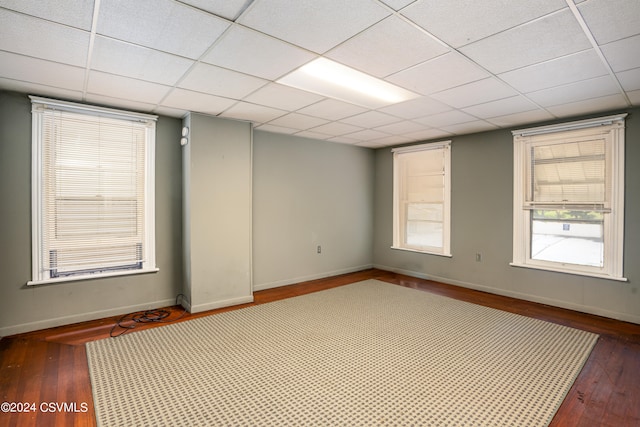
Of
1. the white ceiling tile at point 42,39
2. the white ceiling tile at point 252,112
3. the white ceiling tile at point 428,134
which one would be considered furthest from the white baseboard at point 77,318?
the white ceiling tile at point 428,134

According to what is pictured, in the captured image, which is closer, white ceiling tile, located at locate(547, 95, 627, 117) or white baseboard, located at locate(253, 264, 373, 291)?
white ceiling tile, located at locate(547, 95, 627, 117)

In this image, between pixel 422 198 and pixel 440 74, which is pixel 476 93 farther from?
pixel 422 198

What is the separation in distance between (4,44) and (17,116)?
4.28ft

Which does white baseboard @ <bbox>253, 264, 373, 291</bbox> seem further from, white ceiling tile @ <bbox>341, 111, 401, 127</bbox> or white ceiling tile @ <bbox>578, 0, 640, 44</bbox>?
white ceiling tile @ <bbox>578, 0, 640, 44</bbox>

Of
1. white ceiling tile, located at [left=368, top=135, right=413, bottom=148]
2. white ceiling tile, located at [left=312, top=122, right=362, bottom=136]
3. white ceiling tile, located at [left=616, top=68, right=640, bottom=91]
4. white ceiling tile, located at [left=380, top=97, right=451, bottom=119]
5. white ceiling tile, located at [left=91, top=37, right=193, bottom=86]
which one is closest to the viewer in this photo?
white ceiling tile, located at [left=91, top=37, right=193, bottom=86]

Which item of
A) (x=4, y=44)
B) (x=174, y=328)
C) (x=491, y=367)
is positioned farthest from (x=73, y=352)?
(x=491, y=367)

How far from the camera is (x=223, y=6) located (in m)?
1.72

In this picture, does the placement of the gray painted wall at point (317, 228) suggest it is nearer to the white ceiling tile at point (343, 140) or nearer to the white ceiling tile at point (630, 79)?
the white ceiling tile at point (343, 140)

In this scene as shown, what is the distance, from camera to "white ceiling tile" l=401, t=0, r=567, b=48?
1700 millimetres

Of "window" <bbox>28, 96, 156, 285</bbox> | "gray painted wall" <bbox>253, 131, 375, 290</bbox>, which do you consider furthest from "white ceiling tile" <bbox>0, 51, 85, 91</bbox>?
"gray painted wall" <bbox>253, 131, 375, 290</bbox>

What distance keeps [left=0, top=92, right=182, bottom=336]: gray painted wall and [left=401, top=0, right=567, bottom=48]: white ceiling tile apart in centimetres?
326

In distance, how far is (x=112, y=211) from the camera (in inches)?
142

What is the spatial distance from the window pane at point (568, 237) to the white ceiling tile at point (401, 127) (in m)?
1.98

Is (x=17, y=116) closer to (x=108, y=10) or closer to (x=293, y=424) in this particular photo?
(x=108, y=10)
